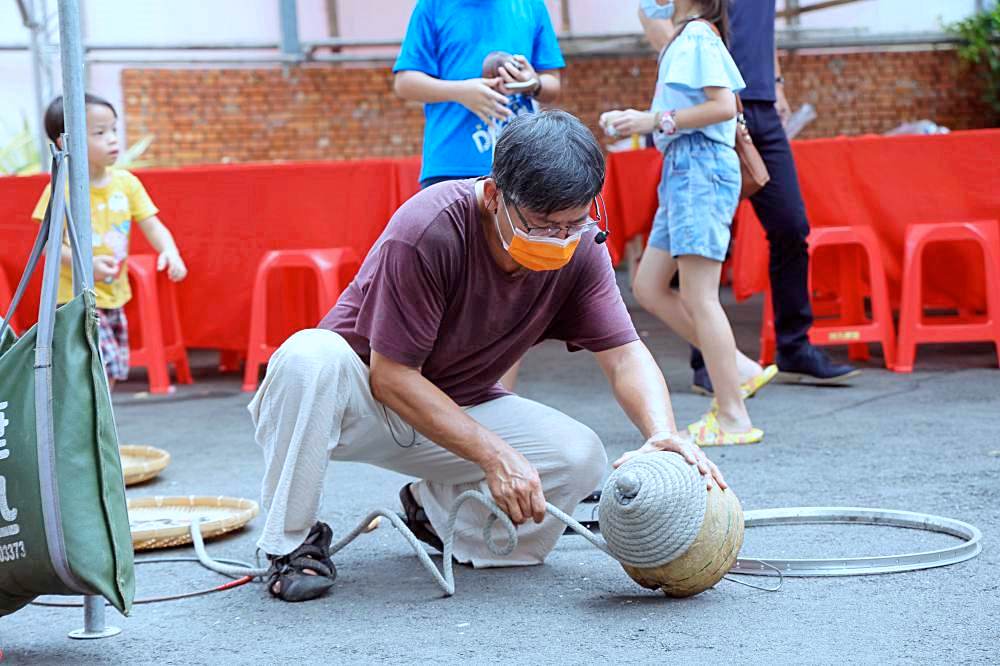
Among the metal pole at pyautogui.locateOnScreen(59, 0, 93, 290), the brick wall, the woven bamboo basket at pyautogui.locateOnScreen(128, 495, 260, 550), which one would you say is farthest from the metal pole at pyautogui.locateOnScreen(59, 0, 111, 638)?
the brick wall

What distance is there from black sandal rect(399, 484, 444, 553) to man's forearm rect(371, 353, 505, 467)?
48cm

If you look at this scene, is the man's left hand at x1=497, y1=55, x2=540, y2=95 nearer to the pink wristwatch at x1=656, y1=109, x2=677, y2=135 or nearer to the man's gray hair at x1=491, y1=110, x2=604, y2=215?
the pink wristwatch at x1=656, y1=109, x2=677, y2=135

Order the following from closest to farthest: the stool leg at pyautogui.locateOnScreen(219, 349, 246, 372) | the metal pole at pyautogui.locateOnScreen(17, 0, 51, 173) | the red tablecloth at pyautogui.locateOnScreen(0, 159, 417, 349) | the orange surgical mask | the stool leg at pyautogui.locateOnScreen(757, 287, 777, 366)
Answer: the orange surgical mask
the stool leg at pyautogui.locateOnScreen(757, 287, 777, 366)
the red tablecloth at pyautogui.locateOnScreen(0, 159, 417, 349)
the stool leg at pyautogui.locateOnScreen(219, 349, 246, 372)
the metal pole at pyautogui.locateOnScreen(17, 0, 51, 173)

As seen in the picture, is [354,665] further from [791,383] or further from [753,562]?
[791,383]

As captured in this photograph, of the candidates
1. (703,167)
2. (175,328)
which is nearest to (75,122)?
(703,167)

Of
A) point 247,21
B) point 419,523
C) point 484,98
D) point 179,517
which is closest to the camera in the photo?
point 419,523

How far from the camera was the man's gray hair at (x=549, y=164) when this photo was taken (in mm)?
2230

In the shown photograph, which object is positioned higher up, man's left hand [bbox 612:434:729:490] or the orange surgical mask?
the orange surgical mask

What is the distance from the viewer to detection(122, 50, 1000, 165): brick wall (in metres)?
10.8

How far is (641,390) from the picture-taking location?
8.31ft

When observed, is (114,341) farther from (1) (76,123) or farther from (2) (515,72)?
(1) (76,123)

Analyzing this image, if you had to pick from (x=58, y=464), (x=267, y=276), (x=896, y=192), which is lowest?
(x=267, y=276)

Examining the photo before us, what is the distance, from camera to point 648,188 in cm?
580

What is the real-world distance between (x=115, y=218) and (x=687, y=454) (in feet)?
11.2
